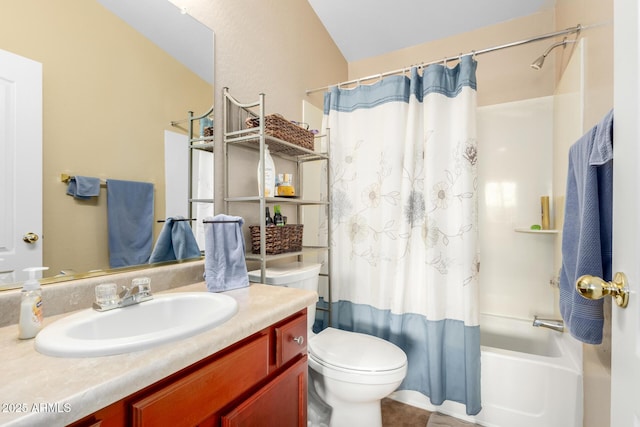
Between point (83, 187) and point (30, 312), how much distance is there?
417 mm

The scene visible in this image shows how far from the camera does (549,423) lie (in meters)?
1.48

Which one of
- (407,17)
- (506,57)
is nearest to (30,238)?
(407,17)

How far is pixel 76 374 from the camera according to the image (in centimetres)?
52

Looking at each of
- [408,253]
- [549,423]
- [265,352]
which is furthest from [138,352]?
[549,423]

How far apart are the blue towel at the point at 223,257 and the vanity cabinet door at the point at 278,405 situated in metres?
0.39

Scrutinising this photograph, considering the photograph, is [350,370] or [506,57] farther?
[506,57]

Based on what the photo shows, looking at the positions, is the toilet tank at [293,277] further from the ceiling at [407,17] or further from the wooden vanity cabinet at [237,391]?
the ceiling at [407,17]

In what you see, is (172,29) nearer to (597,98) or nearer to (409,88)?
(409,88)

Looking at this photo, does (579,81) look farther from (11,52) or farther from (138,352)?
(11,52)

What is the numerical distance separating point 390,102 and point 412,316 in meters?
1.33

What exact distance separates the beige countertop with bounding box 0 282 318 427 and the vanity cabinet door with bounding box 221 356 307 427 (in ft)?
0.65

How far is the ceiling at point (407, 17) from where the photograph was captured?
6.90 ft

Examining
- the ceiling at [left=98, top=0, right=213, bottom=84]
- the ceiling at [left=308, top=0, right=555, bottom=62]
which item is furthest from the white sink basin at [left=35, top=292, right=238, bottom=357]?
the ceiling at [left=308, top=0, right=555, bottom=62]

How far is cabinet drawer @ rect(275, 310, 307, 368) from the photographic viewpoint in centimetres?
93
